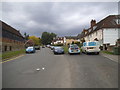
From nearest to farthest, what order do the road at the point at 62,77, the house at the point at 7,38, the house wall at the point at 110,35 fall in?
the road at the point at 62,77 → the house wall at the point at 110,35 → the house at the point at 7,38

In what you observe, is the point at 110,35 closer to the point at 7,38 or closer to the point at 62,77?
the point at 62,77

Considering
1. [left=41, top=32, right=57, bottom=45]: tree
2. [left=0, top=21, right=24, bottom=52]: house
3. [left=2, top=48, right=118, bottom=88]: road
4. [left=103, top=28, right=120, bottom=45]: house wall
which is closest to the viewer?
[left=2, top=48, right=118, bottom=88]: road

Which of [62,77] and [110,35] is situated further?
[110,35]

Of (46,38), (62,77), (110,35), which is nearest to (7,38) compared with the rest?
(110,35)

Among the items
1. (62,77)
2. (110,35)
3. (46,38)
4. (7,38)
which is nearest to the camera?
(62,77)

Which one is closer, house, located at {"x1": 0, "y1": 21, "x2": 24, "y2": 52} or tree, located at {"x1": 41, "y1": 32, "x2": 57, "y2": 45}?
house, located at {"x1": 0, "y1": 21, "x2": 24, "y2": 52}

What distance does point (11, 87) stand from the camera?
4555 millimetres

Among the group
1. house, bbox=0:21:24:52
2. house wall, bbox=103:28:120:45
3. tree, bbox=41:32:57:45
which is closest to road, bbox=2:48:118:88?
house wall, bbox=103:28:120:45

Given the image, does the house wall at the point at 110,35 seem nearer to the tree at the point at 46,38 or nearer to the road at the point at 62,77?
the road at the point at 62,77

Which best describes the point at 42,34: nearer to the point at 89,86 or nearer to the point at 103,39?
the point at 103,39

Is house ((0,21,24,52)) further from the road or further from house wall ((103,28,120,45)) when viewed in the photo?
house wall ((103,28,120,45))

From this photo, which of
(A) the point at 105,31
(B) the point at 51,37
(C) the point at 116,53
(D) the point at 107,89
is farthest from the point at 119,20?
(B) the point at 51,37

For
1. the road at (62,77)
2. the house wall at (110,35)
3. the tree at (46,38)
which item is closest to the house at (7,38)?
the road at (62,77)

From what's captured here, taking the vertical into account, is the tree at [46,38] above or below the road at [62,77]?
above
